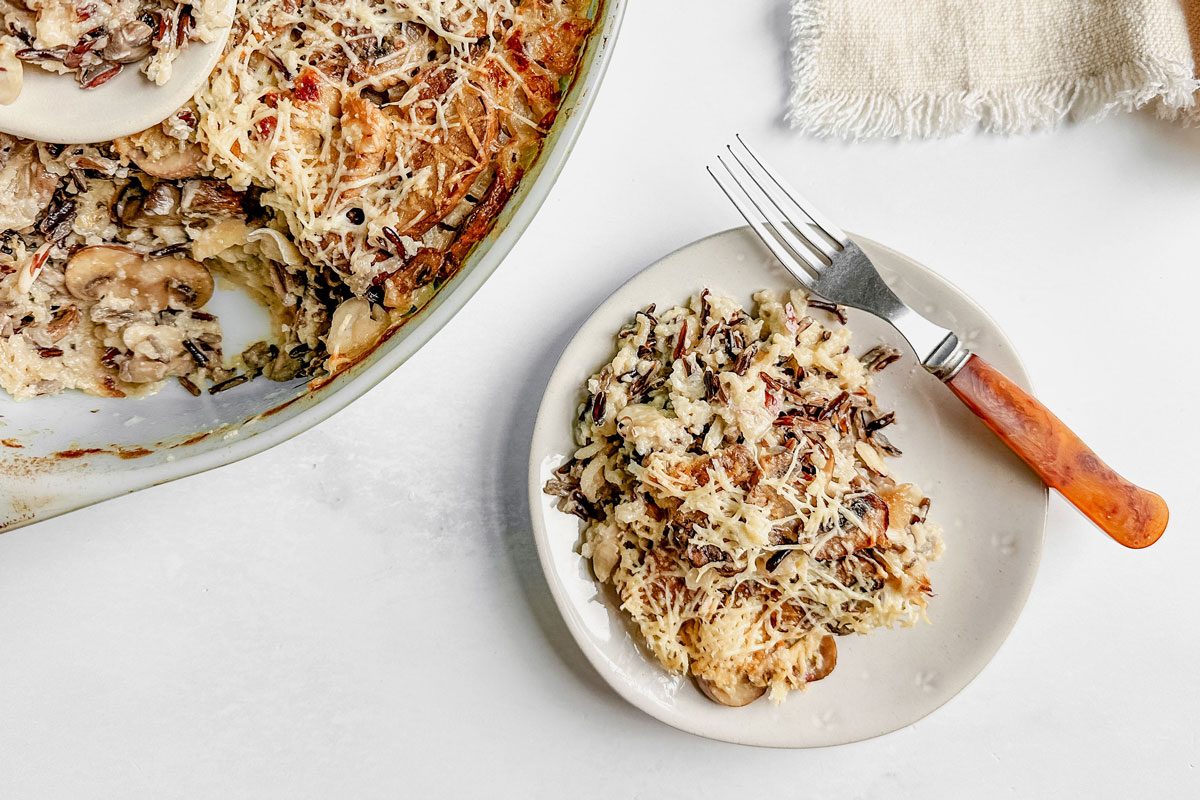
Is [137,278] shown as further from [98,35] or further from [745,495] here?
[745,495]

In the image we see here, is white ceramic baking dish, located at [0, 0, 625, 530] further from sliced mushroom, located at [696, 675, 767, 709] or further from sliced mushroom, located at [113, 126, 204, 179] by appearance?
sliced mushroom, located at [696, 675, 767, 709]

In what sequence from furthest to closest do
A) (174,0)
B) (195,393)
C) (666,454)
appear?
(195,393) → (666,454) → (174,0)

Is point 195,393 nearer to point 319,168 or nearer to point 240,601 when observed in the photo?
point 240,601

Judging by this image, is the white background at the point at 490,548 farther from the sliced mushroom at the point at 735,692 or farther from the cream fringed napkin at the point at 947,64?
the sliced mushroom at the point at 735,692

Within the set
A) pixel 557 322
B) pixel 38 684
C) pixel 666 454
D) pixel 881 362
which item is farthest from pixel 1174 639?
pixel 38 684

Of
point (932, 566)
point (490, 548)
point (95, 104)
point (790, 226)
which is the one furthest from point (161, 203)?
point (932, 566)
